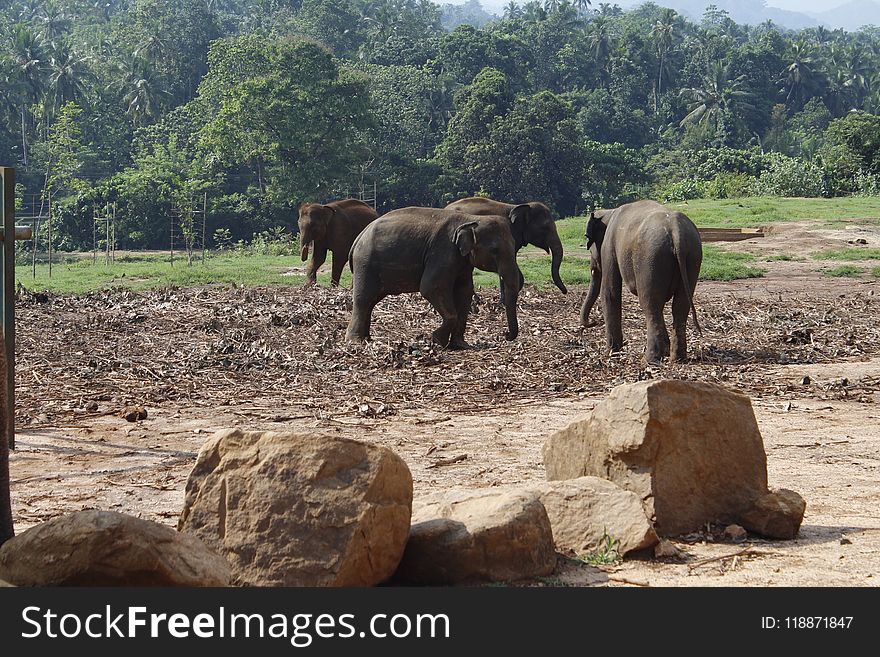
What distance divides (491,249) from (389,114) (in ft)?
162

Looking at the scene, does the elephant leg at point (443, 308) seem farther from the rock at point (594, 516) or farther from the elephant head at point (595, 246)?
the rock at point (594, 516)

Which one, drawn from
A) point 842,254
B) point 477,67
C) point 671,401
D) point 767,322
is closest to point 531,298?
point 767,322

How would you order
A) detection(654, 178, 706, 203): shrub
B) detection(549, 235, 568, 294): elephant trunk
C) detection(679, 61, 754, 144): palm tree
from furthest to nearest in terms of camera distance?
detection(679, 61, 754, 144): palm tree, detection(654, 178, 706, 203): shrub, detection(549, 235, 568, 294): elephant trunk

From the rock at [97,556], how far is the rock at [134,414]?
175 inches

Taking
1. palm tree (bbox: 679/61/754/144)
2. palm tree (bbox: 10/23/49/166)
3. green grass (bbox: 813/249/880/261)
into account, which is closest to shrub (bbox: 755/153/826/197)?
green grass (bbox: 813/249/880/261)

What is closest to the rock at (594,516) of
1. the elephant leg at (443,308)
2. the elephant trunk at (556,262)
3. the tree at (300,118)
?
the elephant leg at (443,308)

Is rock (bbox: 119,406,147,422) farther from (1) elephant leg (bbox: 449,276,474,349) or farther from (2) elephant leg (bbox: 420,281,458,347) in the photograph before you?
(1) elephant leg (bbox: 449,276,474,349)

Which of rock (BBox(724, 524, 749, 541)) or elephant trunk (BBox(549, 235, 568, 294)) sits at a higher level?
elephant trunk (BBox(549, 235, 568, 294))

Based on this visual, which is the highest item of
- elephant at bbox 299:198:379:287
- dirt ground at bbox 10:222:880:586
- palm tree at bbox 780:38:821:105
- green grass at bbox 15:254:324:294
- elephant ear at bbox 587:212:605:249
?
palm tree at bbox 780:38:821:105

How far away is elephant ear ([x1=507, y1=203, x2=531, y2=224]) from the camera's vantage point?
17480 mm

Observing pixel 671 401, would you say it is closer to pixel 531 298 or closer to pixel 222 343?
pixel 222 343

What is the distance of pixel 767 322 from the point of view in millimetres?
14680

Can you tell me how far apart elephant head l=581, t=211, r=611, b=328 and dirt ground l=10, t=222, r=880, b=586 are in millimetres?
473

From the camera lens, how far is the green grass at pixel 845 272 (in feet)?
68.7
